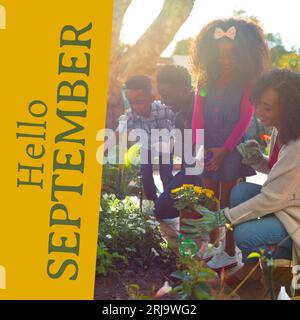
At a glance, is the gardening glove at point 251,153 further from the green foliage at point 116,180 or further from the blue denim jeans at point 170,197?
the green foliage at point 116,180

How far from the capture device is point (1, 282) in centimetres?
237

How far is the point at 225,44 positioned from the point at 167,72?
0.71 meters

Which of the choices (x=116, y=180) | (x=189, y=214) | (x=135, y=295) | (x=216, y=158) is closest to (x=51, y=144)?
(x=135, y=295)

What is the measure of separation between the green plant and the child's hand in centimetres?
83

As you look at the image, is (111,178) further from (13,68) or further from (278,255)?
(13,68)

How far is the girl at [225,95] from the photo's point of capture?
358 cm

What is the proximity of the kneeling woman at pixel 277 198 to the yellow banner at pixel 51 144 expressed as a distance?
0.73 metres

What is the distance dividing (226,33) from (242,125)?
1.91ft

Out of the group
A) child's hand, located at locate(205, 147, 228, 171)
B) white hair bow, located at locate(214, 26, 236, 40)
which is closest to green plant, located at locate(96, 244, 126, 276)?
child's hand, located at locate(205, 147, 228, 171)

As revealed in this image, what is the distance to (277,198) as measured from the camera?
9.50 ft

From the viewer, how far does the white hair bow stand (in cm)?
355

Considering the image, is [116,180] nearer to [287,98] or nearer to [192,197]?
[192,197]

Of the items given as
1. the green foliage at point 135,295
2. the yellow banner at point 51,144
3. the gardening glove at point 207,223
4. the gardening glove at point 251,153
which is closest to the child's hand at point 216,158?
the gardening glove at point 251,153

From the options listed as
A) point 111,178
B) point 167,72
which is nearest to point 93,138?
point 167,72
